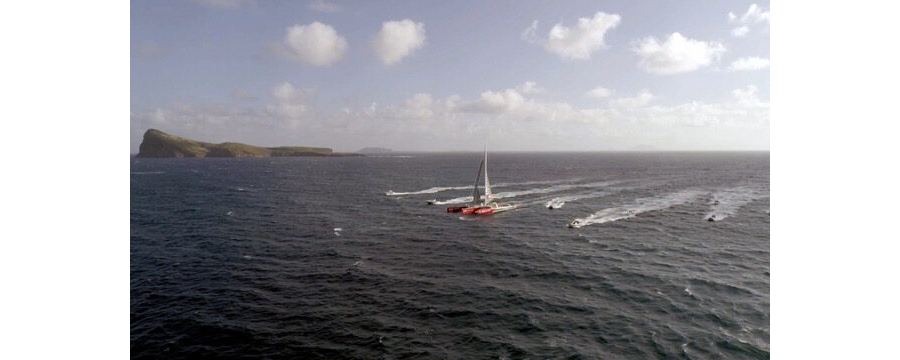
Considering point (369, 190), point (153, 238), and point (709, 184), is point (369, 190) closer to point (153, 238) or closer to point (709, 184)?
point (153, 238)

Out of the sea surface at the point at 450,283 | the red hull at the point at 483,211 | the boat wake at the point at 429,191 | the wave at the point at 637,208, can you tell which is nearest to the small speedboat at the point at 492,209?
the red hull at the point at 483,211

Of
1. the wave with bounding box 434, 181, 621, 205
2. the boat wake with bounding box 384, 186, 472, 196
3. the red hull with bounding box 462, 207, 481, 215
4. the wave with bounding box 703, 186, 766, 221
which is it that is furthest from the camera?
the boat wake with bounding box 384, 186, 472, 196

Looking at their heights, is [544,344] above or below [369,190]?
below

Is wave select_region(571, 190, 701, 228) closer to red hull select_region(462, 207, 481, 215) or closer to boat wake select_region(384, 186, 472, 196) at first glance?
red hull select_region(462, 207, 481, 215)

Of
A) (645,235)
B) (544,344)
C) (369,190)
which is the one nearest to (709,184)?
(645,235)

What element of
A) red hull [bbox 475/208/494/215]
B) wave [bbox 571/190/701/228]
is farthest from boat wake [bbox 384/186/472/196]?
wave [bbox 571/190/701/228]

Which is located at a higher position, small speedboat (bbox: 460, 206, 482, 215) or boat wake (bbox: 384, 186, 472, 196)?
boat wake (bbox: 384, 186, 472, 196)
